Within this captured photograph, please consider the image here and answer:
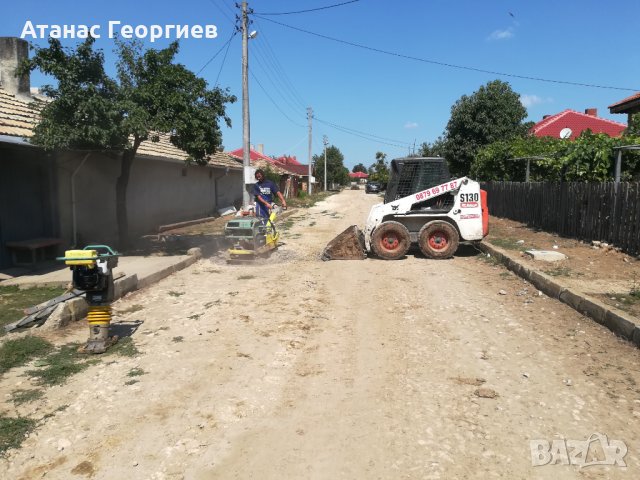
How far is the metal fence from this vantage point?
9945 millimetres

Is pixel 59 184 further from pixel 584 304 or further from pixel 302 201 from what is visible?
pixel 302 201

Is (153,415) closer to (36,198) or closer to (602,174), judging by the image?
(36,198)

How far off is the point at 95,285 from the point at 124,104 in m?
5.63

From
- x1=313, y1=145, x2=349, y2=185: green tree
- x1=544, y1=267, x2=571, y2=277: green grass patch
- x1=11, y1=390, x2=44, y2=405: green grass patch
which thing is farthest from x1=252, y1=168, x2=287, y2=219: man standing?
x1=313, y1=145, x2=349, y2=185: green tree

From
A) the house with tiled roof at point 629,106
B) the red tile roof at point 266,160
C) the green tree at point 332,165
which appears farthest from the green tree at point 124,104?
the green tree at point 332,165

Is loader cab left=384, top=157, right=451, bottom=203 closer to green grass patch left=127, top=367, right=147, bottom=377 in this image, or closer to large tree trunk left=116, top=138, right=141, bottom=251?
large tree trunk left=116, top=138, right=141, bottom=251

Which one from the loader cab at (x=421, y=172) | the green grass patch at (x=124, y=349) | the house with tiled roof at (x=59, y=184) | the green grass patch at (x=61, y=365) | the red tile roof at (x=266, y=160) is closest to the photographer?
the green grass patch at (x=61, y=365)

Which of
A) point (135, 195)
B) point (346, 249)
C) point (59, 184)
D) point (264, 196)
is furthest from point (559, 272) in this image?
point (135, 195)

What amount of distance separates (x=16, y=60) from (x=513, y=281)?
12629 millimetres

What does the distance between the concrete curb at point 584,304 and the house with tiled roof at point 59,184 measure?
9184mm

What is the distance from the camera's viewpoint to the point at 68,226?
1155cm

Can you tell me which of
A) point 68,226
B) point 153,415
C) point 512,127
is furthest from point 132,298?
point 512,127

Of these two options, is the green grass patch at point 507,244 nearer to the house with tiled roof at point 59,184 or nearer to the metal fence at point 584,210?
the metal fence at point 584,210

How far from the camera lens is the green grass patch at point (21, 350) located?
4988 mm
